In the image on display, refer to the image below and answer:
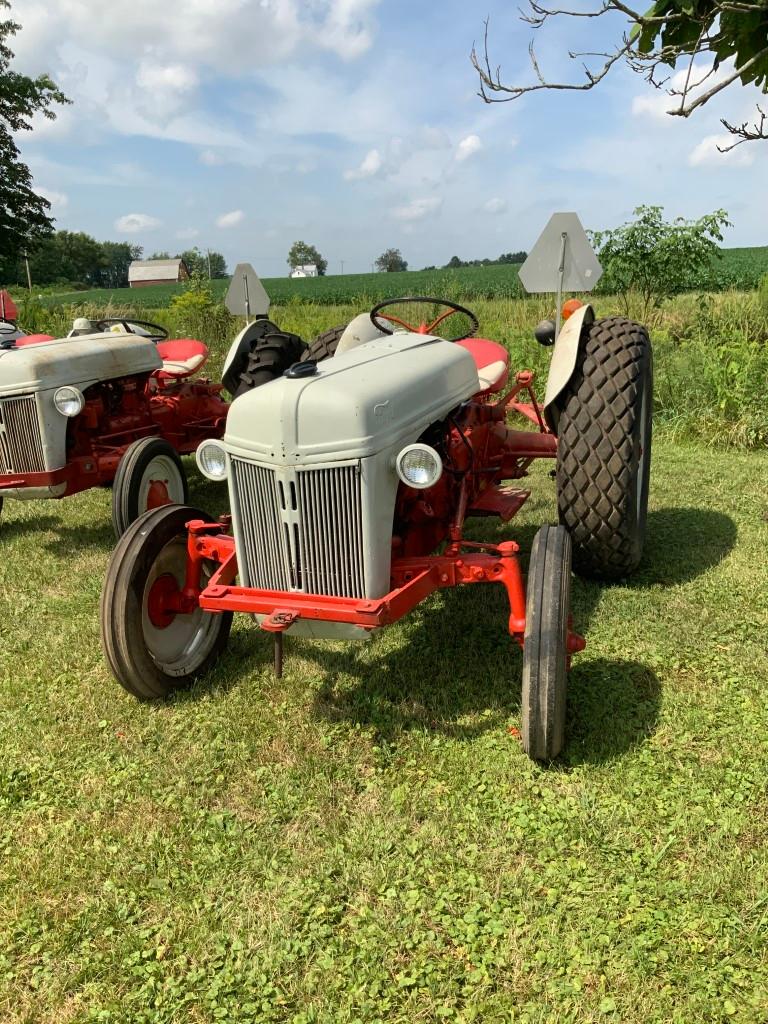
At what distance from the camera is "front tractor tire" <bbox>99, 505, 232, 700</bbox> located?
297 centimetres

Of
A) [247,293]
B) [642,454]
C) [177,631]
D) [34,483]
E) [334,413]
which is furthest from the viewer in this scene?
[247,293]

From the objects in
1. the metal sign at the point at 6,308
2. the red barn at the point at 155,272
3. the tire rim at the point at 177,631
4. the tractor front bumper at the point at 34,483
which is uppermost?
the red barn at the point at 155,272

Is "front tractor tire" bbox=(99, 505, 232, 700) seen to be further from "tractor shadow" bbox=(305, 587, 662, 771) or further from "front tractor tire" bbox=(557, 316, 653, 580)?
"front tractor tire" bbox=(557, 316, 653, 580)

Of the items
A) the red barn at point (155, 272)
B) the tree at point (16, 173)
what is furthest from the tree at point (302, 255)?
the tree at point (16, 173)

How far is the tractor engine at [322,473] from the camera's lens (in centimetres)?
254

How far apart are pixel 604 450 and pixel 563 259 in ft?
10.4

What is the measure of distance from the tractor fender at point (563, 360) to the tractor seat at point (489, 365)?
12.4 inches

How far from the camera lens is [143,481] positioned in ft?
16.1

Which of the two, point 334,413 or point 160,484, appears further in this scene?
point 160,484

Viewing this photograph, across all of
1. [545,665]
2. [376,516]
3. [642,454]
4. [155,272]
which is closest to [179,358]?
[642,454]

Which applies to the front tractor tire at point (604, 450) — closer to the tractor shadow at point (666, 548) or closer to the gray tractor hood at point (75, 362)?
the tractor shadow at point (666, 548)

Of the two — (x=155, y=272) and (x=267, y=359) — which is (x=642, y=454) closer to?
(x=267, y=359)

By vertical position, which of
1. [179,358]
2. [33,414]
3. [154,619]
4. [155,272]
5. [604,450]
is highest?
[155,272]

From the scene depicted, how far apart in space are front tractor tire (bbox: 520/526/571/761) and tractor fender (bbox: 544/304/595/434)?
136cm
